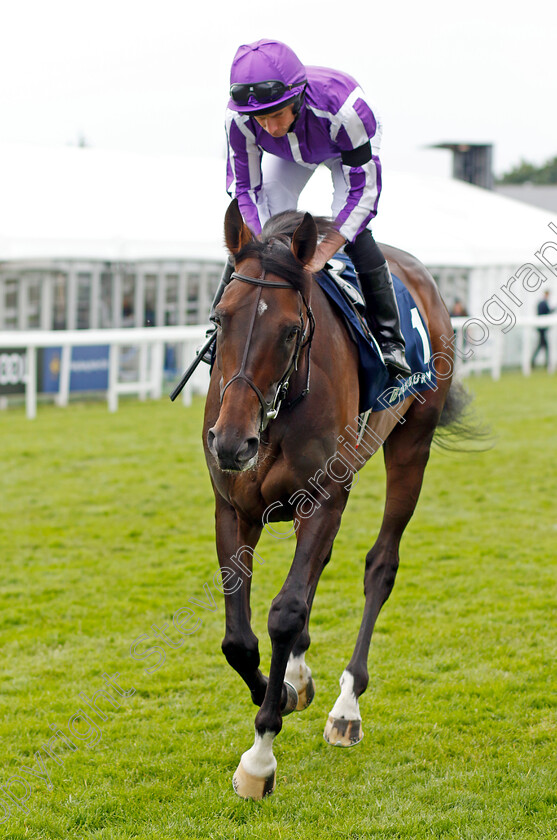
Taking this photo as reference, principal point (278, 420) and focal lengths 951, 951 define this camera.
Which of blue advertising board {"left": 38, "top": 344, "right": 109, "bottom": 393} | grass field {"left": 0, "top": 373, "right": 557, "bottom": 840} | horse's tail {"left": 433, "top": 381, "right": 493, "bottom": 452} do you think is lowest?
blue advertising board {"left": 38, "top": 344, "right": 109, "bottom": 393}

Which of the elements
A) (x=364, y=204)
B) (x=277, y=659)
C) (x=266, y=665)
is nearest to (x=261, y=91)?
(x=364, y=204)

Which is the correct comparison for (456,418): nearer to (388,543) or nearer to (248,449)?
(388,543)

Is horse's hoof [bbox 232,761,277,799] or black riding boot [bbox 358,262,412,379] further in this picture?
black riding boot [bbox 358,262,412,379]

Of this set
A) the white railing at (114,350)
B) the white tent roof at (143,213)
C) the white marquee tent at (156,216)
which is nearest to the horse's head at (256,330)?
the white tent roof at (143,213)

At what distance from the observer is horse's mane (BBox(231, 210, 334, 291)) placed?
3.28m

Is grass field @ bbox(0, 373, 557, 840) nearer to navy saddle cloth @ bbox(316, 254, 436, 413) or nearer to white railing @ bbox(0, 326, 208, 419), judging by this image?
navy saddle cloth @ bbox(316, 254, 436, 413)

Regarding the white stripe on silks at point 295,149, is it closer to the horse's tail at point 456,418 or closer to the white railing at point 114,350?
the horse's tail at point 456,418

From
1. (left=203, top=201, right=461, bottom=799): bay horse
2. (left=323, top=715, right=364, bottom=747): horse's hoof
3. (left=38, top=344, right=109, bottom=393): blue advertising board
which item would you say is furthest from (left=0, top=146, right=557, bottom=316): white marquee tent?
(left=323, top=715, right=364, bottom=747): horse's hoof

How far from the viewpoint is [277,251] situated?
3.33 metres

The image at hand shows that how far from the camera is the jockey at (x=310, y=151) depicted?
11.5 ft

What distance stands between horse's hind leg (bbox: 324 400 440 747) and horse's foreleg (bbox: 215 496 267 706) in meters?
0.39

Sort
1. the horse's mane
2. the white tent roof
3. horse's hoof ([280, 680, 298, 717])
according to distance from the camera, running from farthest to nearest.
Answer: the white tent roof → horse's hoof ([280, 680, 298, 717]) → the horse's mane

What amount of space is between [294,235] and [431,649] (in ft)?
8.23

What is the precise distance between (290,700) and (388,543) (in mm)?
1138
